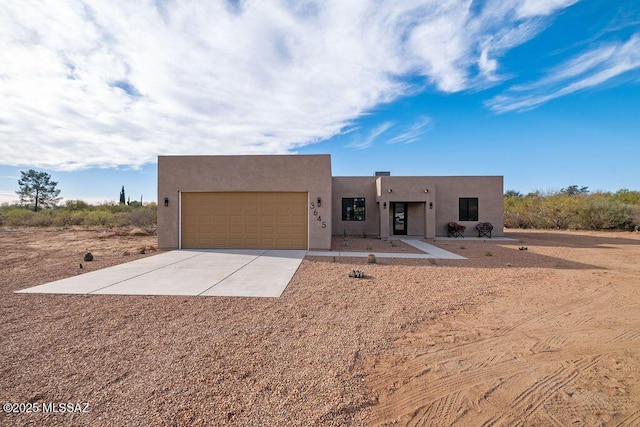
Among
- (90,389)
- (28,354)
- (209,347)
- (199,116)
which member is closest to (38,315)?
(28,354)

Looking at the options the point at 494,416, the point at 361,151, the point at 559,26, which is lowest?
the point at 494,416

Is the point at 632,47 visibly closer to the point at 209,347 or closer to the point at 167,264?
the point at 209,347

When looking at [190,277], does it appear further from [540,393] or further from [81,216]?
[81,216]

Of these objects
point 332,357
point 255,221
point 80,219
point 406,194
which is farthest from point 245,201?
point 80,219

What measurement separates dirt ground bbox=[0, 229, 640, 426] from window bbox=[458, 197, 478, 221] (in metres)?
11.0

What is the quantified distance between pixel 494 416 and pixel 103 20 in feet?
37.9

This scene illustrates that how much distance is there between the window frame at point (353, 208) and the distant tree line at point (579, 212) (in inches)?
564

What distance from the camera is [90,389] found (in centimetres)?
255

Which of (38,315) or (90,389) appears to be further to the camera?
(38,315)

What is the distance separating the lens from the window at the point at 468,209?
16.6 meters

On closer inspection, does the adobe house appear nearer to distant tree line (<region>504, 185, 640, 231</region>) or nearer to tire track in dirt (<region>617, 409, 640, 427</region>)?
tire track in dirt (<region>617, 409, 640, 427</region>)

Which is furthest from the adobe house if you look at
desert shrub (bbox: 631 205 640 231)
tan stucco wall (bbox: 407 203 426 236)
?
desert shrub (bbox: 631 205 640 231)

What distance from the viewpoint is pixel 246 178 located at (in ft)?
36.8

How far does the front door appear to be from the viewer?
16.8 m
